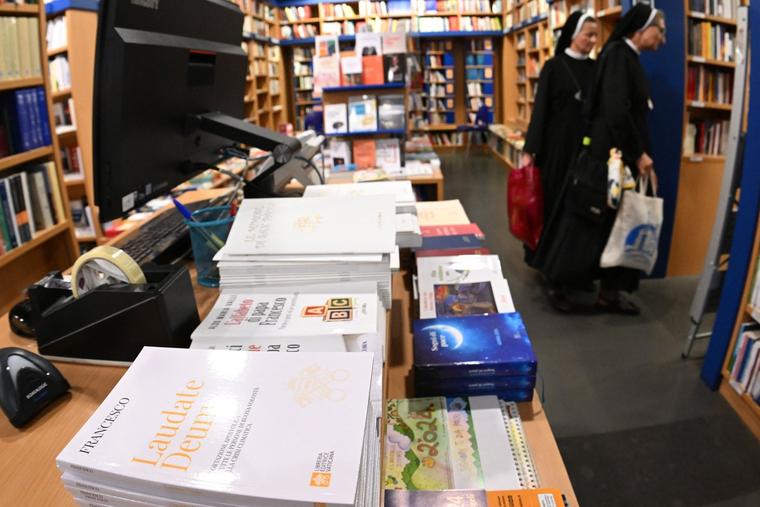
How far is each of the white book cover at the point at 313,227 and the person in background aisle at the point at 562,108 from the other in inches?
87.7

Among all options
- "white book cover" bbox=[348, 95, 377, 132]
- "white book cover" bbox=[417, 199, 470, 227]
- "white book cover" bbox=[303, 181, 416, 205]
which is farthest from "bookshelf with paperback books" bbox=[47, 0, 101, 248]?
"white book cover" bbox=[303, 181, 416, 205]

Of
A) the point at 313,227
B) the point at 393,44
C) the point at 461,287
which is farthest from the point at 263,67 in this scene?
the point at 313,227

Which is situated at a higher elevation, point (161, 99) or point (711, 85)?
point (711, 85)

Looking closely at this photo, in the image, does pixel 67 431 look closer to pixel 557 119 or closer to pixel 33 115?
pixel 33 115

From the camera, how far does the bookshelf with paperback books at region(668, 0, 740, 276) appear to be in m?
3.15

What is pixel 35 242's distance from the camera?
262 centimetres

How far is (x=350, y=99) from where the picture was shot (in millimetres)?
3449

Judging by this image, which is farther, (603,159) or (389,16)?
(389,16)

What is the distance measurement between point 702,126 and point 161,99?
3357mm

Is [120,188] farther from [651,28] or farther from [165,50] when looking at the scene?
[651,28]

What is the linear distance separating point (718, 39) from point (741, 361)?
225 cm

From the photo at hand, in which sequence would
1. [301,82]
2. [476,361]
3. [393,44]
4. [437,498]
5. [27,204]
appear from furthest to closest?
[301,82] < [393,44] < [27,204] < [476,361] < [437,498]

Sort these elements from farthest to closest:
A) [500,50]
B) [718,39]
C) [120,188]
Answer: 1. [500,50]
2. [718,39]
3. [120,188]

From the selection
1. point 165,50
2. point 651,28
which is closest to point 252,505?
point 165,50
